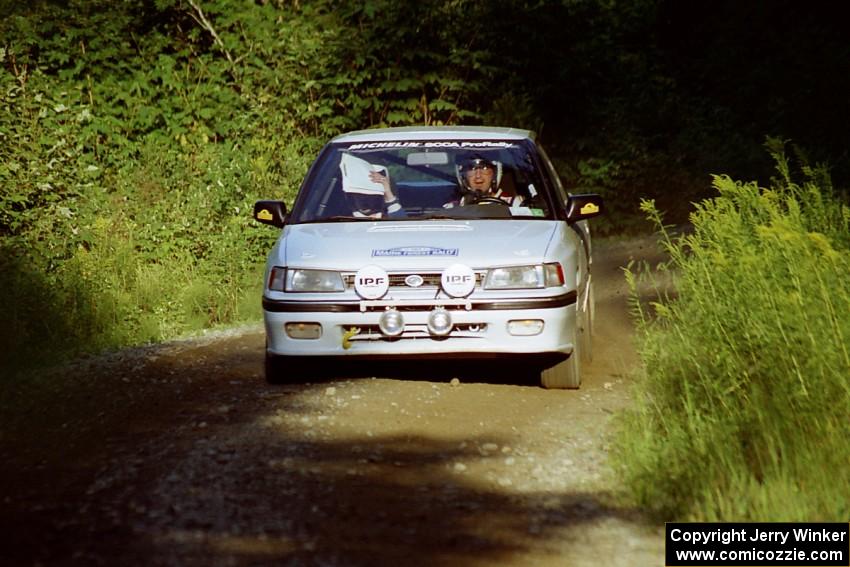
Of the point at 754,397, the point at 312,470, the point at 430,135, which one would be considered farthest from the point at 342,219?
the point at 754,397

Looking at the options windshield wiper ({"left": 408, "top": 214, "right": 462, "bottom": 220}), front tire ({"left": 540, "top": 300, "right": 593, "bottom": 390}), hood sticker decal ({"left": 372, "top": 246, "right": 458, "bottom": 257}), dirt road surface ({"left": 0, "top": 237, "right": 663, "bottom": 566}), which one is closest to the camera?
dirt road surface ({"left": 0, "top": 237, "right": 663, "bottom": 566})

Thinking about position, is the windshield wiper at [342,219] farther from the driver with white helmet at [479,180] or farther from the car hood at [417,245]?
the driver with white helmet at [479,180]

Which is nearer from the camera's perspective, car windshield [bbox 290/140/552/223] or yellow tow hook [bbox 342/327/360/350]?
yellow tow hook [bbox 342/327/360/350]

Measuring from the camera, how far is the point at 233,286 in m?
13.7

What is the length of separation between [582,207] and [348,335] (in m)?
1.86

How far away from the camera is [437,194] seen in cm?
965

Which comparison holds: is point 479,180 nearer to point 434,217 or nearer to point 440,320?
point 434,217

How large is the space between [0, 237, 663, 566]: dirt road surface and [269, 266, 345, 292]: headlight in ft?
2.11

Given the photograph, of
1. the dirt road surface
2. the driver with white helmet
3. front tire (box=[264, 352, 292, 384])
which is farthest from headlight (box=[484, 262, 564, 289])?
front tire (box=[264, 352, 292, 384])

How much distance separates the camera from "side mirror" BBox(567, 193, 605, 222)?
893 centimetres

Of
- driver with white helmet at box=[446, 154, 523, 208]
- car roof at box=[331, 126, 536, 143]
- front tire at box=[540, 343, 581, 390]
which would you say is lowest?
front tire at box=[540, 343, 581, 390]

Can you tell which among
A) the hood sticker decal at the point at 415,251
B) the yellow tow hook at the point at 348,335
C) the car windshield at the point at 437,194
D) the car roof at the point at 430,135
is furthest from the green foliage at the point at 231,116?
the hood sticker decal at the point at 415,251

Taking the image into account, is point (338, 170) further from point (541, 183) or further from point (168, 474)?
point (168, 474)

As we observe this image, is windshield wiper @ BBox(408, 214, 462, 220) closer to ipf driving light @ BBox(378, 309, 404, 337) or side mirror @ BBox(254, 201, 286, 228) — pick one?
side mirror @ BBox(254, 201, 286, 228)
